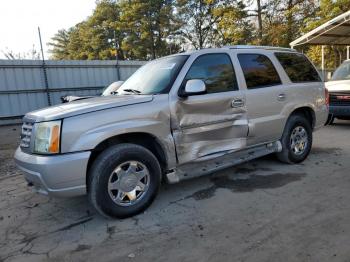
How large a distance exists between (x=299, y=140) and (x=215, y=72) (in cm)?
215

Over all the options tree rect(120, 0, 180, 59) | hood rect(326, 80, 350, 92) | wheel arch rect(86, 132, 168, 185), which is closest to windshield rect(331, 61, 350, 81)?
hood rect(326, 80, 350, 92)

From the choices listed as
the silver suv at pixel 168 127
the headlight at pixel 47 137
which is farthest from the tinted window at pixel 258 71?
the headlight at pixel 47 137

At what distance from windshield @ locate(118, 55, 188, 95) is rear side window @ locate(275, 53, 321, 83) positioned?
196 cm

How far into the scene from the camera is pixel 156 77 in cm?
439

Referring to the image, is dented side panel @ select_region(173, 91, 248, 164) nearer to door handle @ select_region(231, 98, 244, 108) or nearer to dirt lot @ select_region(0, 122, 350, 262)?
door handle @ select_region(231, 98, 244, 108)

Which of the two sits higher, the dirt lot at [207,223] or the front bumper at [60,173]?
the front bumper at [60,173]

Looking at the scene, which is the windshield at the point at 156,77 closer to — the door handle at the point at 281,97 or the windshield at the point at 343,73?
the door handle at the point at 281,97

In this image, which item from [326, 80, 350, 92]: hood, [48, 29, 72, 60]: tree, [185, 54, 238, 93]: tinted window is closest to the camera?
[185, 54, 238, 93]: tinted window

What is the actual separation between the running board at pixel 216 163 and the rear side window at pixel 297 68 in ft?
3.81

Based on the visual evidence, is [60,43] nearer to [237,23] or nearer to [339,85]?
[237,23]

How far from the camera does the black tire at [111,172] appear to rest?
11.4 ft

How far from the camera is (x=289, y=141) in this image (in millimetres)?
5406

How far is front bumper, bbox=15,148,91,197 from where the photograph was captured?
10.7 feet

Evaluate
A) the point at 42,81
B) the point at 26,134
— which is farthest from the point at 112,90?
the point at 42,81
